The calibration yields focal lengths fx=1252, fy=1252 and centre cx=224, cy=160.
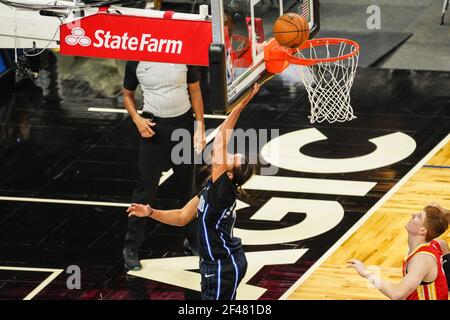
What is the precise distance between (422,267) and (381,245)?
2916mm

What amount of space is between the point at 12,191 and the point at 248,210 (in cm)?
244

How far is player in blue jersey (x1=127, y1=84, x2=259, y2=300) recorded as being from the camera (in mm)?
8781

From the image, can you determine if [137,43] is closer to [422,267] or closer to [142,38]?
[142,38]

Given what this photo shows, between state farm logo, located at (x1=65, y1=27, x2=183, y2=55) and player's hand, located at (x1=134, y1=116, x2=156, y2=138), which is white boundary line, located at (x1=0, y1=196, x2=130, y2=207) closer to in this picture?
player's hand, located at (x1=134, y1=116, x2=156, y2=138)

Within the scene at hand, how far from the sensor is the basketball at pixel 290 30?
9.30 m

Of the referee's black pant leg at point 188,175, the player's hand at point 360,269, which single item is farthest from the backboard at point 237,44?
the player's hand at point 360,269

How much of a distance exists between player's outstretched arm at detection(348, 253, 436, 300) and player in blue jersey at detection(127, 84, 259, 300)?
1.03m

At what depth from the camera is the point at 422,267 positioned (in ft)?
27.1

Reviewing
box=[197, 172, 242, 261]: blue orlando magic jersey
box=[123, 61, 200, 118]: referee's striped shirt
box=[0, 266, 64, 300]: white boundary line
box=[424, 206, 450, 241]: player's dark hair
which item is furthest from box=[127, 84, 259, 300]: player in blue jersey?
box=[0, 266, 64, 300]: white boundary line

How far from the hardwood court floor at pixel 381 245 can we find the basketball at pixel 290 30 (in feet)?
7.35

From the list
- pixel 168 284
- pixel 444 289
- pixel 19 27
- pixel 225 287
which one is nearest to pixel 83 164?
pixel 168 284

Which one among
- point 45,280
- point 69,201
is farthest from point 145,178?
point 69,201

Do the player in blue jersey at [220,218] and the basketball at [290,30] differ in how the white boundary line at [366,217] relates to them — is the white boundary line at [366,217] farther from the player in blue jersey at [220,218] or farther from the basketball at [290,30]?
the basketball at [290,30]
